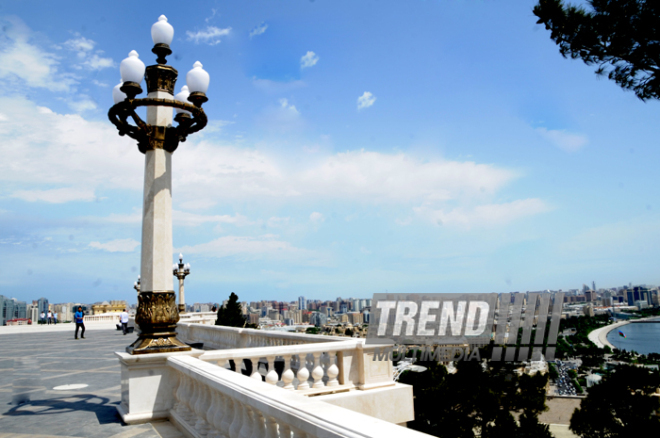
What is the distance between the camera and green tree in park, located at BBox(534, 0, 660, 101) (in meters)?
10.1

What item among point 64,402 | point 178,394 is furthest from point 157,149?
point 64,402

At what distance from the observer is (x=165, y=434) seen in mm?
5125

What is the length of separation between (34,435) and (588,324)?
138m

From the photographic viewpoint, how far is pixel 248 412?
3535 mm

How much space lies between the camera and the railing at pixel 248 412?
2260mm

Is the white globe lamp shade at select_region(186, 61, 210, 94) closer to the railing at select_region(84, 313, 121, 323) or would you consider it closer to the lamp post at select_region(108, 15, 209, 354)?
the lamp post at select_region(108, 15, 209, 354)

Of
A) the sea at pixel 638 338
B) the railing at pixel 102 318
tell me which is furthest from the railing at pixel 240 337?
the sea at pixel 638 338

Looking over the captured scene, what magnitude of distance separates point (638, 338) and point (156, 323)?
6802 inches

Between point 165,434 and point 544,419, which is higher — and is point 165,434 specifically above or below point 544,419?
above

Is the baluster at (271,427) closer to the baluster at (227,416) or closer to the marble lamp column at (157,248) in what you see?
the baluster at (227,416)

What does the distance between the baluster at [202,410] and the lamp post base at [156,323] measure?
1624 mm

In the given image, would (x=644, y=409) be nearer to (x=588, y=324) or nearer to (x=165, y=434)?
(x=165, y=434)

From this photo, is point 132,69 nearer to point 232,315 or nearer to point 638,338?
point 232,315

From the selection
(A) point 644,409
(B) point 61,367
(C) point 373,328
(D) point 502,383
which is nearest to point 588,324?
(D) point 502,383
